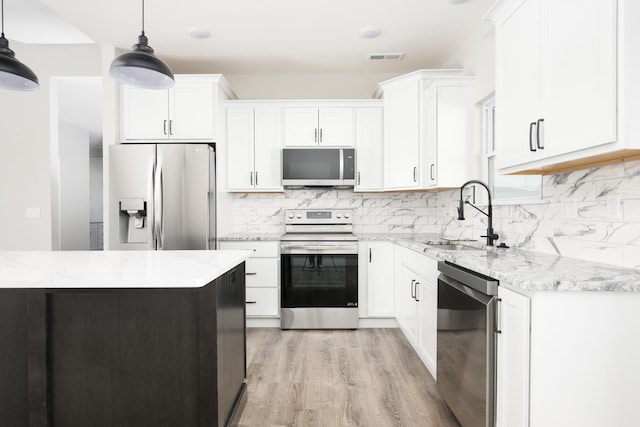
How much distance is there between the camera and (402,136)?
3465mm

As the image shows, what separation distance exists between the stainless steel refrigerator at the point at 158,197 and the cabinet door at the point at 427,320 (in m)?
1.95

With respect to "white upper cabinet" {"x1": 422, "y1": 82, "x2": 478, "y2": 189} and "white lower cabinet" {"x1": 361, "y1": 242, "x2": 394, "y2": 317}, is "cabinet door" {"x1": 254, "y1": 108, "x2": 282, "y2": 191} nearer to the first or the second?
"white lower cabinet" {"x1": 361, "y1": 242, "x2": 394, "y2": 317}

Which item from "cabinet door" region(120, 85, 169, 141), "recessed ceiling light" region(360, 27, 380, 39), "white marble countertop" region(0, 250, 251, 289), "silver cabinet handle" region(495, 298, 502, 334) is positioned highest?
"recessed ceiling light" region(360, 27, 380, 39)

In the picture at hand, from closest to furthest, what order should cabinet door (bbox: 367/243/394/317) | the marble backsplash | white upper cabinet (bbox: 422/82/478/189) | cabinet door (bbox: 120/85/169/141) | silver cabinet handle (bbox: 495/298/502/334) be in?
silver cabinet handle (bbox: 495/298/502/334) < the marble backsplash < white upper cabinet (bbox: 422/82/478/189) < cabinet door (bbox: 120/85/169/141) < cabinet door (bbox: 367/243/394/317)

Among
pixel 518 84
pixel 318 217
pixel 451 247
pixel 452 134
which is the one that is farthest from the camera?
pixel 318 217

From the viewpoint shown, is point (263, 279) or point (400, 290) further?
point (263, 279)

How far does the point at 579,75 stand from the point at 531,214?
108 cm

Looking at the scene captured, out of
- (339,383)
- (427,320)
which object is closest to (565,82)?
(427,320)

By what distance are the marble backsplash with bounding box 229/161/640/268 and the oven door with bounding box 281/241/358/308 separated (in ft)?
2.14

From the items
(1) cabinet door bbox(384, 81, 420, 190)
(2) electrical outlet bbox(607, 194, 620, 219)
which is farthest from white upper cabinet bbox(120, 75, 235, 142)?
(2) electrical outlet bbox(607, 194, 620, 219)

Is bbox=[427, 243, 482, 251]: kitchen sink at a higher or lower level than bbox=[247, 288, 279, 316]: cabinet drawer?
higher

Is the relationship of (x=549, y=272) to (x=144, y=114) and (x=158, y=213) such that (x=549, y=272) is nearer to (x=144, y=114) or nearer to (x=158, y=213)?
(x=158, y=213)

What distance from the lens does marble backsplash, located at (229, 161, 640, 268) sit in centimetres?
158

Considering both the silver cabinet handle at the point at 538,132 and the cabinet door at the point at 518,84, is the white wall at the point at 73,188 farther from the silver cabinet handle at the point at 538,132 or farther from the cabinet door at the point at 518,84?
the silver cabinet handle at the point at 538,132
